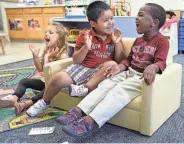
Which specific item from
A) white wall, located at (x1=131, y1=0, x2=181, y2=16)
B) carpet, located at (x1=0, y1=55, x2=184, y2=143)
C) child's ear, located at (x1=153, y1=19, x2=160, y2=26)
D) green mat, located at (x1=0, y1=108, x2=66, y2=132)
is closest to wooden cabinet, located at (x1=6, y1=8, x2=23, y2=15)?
white wall, located at (x1=131, y1=0, x2=181, y2=16)

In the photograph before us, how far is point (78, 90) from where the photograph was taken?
1709 mm

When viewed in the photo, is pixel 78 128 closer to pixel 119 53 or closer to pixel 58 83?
pixel 58 83

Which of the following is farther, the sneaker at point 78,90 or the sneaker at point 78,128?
the sneaker at point 78,90

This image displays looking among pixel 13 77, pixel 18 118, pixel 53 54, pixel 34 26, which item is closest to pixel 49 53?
pixel 53 54

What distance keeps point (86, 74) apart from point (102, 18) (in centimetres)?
41

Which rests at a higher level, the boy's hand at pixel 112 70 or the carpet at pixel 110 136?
the boy's hand at pixel 112 70

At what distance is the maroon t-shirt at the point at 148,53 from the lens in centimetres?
161

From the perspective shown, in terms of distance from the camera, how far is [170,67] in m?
1.77

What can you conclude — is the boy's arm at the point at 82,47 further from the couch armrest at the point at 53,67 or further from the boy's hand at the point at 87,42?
the couch armrest at the point at 53,67

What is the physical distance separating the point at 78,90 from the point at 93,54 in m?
0.32

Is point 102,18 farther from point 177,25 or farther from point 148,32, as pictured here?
point 177,25

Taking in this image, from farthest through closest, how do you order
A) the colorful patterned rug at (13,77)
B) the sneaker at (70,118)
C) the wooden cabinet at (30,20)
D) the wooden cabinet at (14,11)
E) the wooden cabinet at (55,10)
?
1. the wooden cabinet at (14,11)
2. the wooden cabinet at (30,20)
3. the wooden cabinet at (55,10)
4. the colorful patterned rug at (13,77)
5. the sneaker at (70,118)

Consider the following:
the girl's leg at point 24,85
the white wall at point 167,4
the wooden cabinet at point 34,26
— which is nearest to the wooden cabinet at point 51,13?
the wooden cabinet at point 34,26

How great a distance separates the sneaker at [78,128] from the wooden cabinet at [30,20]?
14.6 ft
